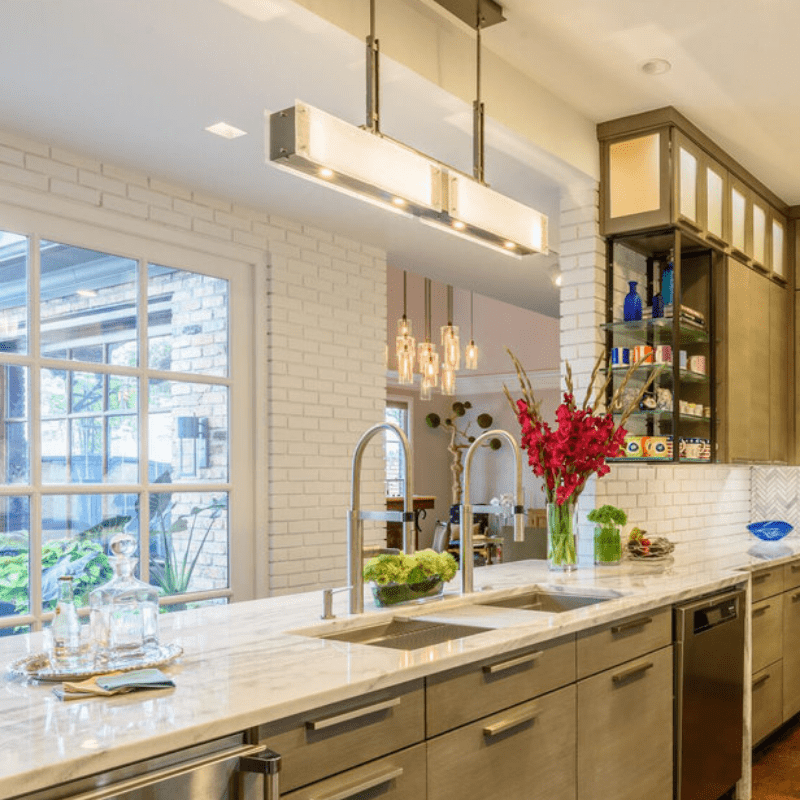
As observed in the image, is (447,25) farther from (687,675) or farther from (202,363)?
(687,675)

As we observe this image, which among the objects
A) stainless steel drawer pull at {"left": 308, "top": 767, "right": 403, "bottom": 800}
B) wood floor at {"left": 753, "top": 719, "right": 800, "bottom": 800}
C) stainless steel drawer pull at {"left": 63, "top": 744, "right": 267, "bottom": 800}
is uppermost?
stainless steel drawer pull at {"left": 63, "top": 744, "right": 267, "bottom": 800}

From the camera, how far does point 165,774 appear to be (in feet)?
4.58

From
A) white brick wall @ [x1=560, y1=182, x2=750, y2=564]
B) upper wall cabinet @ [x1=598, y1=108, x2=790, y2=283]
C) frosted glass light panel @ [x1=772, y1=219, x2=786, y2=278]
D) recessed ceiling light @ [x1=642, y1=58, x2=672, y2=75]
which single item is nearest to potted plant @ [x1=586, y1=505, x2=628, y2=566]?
white brick wall @ [x1=560, y1=182, x2=750, y2=564]

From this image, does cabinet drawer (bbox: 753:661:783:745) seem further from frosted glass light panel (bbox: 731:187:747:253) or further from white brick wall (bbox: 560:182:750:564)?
frosted glass light panel (bbox: 731:187:747:253)

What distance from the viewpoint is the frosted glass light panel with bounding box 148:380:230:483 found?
13.5 ft

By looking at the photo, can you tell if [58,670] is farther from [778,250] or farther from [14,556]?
[778,250]

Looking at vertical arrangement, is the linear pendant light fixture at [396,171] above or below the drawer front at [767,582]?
above

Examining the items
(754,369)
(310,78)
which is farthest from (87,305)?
(754,369)

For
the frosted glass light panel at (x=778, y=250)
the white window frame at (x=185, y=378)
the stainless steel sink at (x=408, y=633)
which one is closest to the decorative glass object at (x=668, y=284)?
the frosted glass light panel at (x=778, y=250)

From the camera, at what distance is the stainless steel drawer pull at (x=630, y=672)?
2.68 m

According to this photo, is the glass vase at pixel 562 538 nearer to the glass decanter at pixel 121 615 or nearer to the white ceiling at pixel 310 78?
the white ceiling at pixel 310 78

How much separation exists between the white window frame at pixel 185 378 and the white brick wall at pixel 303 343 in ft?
0.17

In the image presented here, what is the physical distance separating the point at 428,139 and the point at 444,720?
230 cm

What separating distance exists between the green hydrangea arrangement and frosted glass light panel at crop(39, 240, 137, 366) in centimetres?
181
